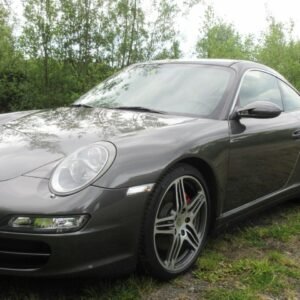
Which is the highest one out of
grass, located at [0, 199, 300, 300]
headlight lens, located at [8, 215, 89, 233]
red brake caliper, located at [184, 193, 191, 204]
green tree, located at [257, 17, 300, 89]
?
green tree, located at [257, 17, 300, 89]

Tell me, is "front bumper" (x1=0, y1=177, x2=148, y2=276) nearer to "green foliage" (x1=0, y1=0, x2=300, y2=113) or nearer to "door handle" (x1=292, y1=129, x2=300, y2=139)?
"door handle" (x1=292, y1=129, x2=300, y2=139)

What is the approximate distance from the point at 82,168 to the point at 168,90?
140cm

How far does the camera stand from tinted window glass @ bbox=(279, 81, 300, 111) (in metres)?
4.28

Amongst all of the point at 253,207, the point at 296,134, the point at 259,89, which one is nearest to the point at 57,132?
the point at 253,207

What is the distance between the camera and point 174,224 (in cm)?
283

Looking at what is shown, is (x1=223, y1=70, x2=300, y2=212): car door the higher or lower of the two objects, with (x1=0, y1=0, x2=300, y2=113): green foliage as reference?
lower

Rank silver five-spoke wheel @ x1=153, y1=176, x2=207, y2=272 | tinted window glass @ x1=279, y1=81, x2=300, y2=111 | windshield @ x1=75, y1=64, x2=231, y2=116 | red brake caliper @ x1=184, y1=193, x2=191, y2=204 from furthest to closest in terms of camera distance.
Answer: tinted window glass @ x1=279, y1=81, x2=300, y2=111
windshield @ x1=75, y1=64, x2=231, y2=116
red brake caliper @ x1=184, y1=193, x2=191, y2=204
silver five-spoke wheel @ x1=153, y1=176, x2=207, y2=272

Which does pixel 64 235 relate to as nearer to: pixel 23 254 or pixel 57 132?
pixel 23 254

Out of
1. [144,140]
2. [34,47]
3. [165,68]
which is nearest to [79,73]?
[34,47]

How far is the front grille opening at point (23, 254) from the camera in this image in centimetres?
229

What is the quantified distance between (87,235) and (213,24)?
33.3 feet

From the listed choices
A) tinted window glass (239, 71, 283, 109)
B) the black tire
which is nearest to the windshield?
tinted window glass (239, 71, 283, 109)

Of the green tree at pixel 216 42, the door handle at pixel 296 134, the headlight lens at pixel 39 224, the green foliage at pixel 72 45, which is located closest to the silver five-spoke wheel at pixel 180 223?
the headlight lens at pixel 39 224

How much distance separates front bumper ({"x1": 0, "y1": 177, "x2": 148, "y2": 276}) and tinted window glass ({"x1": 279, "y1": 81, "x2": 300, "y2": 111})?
234 cm
